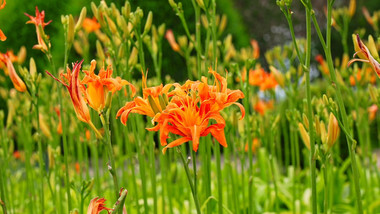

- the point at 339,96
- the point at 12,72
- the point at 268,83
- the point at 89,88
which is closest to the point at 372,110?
the point at 268,83

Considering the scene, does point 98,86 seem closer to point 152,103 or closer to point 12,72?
point 152,103

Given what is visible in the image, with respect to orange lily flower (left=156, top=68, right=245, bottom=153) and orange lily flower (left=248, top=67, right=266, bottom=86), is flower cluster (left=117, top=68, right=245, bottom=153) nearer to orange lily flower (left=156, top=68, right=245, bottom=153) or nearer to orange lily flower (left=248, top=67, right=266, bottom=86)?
orange lily flower (left=156, top=68, right=245, bottom=153)

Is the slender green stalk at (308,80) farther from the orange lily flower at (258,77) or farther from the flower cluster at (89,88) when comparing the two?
the orange lily flower at (258,77)

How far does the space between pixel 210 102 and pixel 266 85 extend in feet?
7.75

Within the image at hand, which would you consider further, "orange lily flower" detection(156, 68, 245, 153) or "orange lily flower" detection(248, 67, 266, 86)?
"orange lily flower" detection(248, 67, 266, 86)

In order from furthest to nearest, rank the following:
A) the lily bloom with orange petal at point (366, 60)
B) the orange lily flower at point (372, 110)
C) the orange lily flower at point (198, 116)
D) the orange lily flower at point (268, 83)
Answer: the orange lily flower at point (268, 83)
the orange lily flower at point (372, 110)
the lily bloom with orange petal at point (366, 60)
the orange lily flower at point (198, 116)

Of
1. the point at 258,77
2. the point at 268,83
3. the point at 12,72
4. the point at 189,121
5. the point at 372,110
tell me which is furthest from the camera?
the point at 258,77

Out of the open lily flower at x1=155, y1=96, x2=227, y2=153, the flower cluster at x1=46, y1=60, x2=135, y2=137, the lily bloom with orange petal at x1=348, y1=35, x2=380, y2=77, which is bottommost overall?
the open lily flower at x1=155, y1=96, x2=227, y2=153

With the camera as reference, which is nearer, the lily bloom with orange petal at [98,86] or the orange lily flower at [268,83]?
the lily bloom with orange petal at [98,86]

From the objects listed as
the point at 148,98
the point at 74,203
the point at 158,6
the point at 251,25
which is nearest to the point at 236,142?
the point at 148,98

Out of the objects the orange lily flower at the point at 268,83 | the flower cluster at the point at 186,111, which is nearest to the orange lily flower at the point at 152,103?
the flower cluster at the point at 186,111

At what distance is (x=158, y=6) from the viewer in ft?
20.7

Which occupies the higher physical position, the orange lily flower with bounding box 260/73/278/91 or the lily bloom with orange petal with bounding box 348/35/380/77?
the orange lily flower with bounding box 260/73/278/91

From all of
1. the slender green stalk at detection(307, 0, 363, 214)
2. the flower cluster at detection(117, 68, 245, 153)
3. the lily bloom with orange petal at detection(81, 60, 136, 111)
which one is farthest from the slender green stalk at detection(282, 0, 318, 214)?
the lily bloom with orange petal at detection(81, 60, 136, 111)
